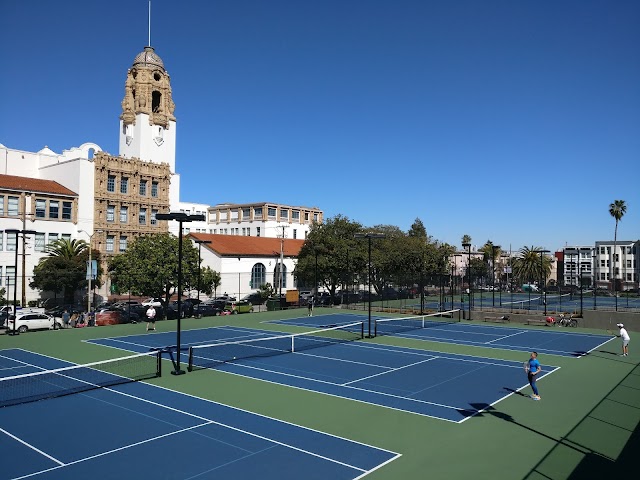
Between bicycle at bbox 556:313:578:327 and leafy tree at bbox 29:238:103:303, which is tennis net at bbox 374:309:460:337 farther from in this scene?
leafy tree at bbox 29:238:103:303

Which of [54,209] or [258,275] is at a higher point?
[54,209]

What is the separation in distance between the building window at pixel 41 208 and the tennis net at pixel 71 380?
40.6m

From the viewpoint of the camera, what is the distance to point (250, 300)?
2404 inches

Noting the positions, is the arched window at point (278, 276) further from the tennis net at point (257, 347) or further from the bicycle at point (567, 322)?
the bicycle at point (567, 322)

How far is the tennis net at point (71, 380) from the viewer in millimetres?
16812

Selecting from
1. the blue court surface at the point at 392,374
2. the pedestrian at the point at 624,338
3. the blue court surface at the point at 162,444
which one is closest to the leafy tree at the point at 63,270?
the blue court surface at the point at 392,374

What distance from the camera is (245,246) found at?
6919 centimetres

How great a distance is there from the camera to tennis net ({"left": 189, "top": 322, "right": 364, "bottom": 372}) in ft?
74.8

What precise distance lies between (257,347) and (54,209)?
4066 centimetres

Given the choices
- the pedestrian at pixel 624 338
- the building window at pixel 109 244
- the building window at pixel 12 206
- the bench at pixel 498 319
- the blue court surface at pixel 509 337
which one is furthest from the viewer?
the building window at pixel 109 244

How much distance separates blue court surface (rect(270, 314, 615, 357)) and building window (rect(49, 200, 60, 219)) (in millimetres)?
32256

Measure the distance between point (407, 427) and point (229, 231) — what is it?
9026 cm

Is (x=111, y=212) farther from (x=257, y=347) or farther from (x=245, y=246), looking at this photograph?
(x=257, y=347)

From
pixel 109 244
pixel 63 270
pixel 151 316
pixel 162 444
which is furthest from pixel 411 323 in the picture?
pixel 109 244
